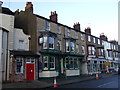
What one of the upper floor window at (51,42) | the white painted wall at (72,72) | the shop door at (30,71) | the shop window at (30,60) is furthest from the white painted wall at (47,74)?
the white painted wall at (72,72)

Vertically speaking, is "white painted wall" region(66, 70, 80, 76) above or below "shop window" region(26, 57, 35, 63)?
below

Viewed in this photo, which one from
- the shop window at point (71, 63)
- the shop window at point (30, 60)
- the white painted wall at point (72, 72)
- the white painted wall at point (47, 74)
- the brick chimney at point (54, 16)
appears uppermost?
the brick chimney at point (54, 16)

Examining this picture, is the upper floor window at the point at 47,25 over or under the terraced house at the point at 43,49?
over

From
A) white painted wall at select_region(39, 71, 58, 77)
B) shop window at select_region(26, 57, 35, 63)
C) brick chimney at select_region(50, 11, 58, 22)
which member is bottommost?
white painted wall at select_region(39, 71, 58, 77)

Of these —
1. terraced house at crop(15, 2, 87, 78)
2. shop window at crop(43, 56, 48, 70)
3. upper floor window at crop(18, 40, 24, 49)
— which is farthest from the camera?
shop window at crop(43, 56, 48, 70)

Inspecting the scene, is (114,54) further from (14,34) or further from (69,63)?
(14,34)

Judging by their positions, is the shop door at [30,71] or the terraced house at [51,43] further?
the terraced house at [51,43]

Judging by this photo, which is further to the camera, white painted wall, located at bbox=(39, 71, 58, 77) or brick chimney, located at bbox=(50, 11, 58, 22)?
brick chimney, located at bbox=(50, 11, 58, 22)

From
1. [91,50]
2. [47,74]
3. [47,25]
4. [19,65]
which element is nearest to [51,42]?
[47,25]

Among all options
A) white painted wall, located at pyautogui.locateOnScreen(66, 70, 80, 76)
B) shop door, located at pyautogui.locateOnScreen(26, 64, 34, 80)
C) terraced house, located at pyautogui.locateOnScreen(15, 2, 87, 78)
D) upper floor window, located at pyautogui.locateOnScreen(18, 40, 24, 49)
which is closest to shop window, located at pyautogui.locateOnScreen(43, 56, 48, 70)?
terraced house, located at pyautogui.locateOnScreen(15, 2, 87, 78)

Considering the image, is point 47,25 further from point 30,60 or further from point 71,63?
point 71,63

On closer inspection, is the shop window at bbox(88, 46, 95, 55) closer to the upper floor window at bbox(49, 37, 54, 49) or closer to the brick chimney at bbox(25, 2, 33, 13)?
the upper floor window at bbox(49, 37, 54, 49)

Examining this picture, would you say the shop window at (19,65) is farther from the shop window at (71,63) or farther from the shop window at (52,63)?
the shop window at (71,63)

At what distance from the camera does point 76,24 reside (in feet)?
119
